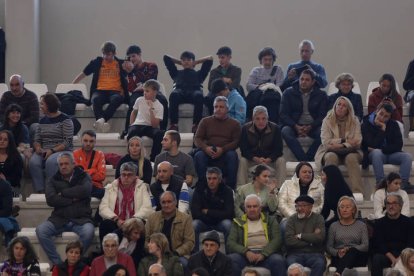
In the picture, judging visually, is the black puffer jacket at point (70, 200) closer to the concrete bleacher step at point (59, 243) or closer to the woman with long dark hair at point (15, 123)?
the concrete bleacher step at point (59, 243)

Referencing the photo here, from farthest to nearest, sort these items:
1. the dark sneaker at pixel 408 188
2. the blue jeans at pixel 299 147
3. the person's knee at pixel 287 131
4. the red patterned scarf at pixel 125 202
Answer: the person's knee at pixel 287 131, the blue jeans at pixel 299 147, the dark sneaker at pixel 408 188, the red patterned scarf at pixel 125 202

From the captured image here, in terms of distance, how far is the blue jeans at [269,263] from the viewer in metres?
14.8

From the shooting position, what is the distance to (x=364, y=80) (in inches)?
843

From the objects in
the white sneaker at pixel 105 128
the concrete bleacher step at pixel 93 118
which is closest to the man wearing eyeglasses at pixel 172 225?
the white sneaker at pixel 105 128

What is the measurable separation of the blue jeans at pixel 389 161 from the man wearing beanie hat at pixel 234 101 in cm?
177

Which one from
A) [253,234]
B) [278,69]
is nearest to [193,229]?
[253,234]

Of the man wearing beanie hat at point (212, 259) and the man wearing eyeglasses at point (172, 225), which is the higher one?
the man wearing eyeglasses at point (172, 225)

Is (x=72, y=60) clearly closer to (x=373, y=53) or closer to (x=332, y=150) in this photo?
(x=373, y=53)

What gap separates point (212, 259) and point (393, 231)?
5.96 feet

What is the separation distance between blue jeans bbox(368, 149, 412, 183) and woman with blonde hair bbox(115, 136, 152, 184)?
95.4 inches

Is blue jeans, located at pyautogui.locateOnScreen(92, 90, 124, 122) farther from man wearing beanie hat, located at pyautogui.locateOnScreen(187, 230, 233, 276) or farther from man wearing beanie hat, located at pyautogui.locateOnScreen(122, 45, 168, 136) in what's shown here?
man wearing beanie hat, located at pyautogui.locateOnScreen(187, 230, 233, 276)

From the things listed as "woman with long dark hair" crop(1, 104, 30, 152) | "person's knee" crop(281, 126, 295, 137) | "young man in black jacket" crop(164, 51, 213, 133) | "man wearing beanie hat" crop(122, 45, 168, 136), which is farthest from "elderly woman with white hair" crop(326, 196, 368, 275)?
"man wearing beanie hat" crop(122, 45, 168, 136)

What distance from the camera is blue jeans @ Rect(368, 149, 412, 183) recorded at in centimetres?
1647

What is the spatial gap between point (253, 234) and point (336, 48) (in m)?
6.91
